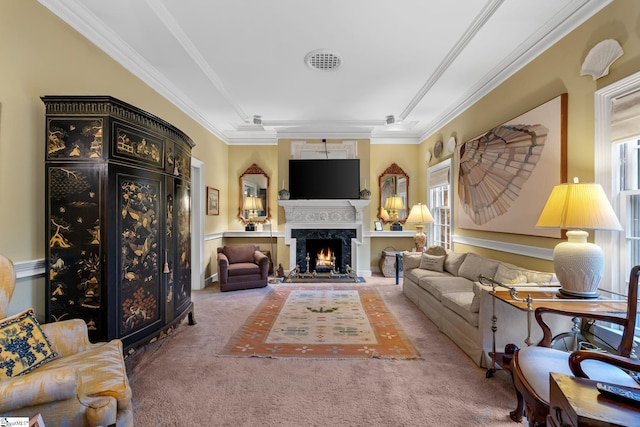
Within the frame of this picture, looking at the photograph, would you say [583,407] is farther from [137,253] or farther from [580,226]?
[137,253]

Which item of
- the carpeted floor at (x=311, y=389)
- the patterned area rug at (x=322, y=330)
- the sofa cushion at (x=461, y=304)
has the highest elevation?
the sofa cushion at (x=461, y=304)

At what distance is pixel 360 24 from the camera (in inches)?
104

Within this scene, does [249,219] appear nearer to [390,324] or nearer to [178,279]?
[178,279]

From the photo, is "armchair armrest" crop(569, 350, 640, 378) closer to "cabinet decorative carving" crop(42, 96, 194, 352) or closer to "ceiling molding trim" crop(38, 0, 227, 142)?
"cabinet decorative carving" crop(42, 96, 194, 352)

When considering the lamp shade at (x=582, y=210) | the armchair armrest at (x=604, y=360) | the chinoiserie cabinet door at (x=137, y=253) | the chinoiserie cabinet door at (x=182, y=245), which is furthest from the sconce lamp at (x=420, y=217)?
the chinoiserie cabinet door at (x=137, y=253)

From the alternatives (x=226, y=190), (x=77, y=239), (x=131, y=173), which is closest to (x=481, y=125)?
(x=131, y=173)

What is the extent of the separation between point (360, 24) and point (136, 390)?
3.52 meters

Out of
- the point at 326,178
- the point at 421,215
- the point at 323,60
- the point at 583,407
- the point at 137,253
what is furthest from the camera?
the point at 326,178

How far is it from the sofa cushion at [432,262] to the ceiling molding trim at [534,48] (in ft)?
7.24

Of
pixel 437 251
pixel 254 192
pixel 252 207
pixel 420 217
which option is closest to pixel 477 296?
pixel 437 251

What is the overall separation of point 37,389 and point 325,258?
4.87 metres

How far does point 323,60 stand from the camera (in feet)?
10.7

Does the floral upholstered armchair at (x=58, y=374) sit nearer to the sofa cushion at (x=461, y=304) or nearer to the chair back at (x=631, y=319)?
the sofa cushion at (x=461, y=304)

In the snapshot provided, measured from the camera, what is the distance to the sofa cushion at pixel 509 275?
2520 millimetres
